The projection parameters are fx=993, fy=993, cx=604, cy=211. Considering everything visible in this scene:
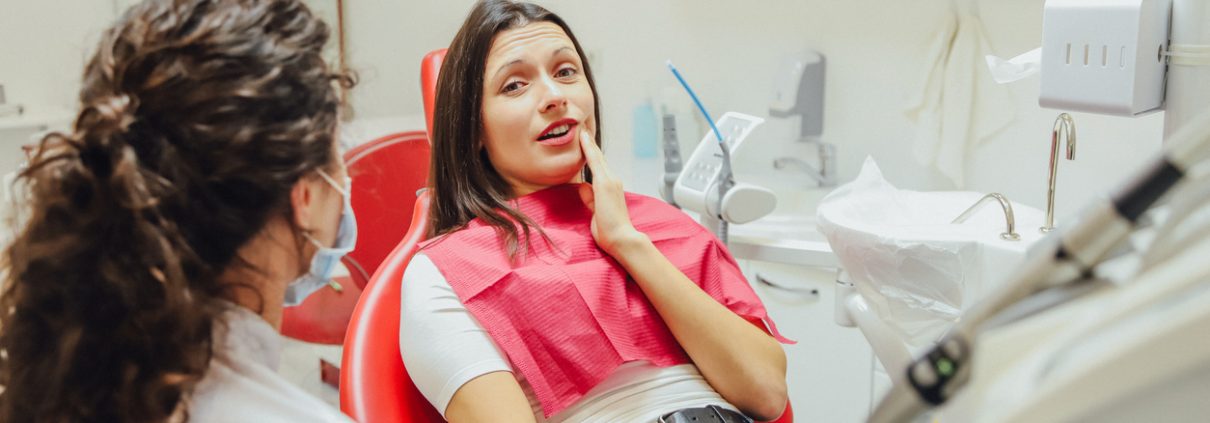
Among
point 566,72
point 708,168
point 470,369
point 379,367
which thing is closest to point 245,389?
point 470,369

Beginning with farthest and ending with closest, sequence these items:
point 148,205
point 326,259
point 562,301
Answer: point 562,301 < point 326,259 < point 148,205

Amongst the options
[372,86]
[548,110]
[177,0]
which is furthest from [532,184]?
[372,86]

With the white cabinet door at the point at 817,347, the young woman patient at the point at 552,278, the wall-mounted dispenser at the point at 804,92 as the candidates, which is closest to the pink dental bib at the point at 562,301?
the young woman patient at the point at 552,278

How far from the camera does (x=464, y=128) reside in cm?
163

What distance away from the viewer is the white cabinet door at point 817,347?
2314 millimetres

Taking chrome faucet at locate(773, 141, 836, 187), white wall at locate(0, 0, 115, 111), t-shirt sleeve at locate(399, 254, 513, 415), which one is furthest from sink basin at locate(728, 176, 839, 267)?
white wall at locate(0, 0, 115, 111)

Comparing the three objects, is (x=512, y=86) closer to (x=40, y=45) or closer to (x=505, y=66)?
(x=505, y=66)

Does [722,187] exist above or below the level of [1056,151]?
below

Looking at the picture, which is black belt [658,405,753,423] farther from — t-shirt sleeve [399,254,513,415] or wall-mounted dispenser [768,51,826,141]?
wall-mounted dispenser [768,51,826,141]

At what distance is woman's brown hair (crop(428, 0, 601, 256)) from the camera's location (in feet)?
5.33

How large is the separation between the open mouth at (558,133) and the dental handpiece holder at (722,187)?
429 millimetres

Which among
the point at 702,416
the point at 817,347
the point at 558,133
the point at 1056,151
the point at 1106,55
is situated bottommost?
the point at 817,347

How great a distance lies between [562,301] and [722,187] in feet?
2.08

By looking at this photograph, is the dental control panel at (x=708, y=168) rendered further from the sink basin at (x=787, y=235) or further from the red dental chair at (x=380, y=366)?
the red dental chair at (x=380, y=366)
